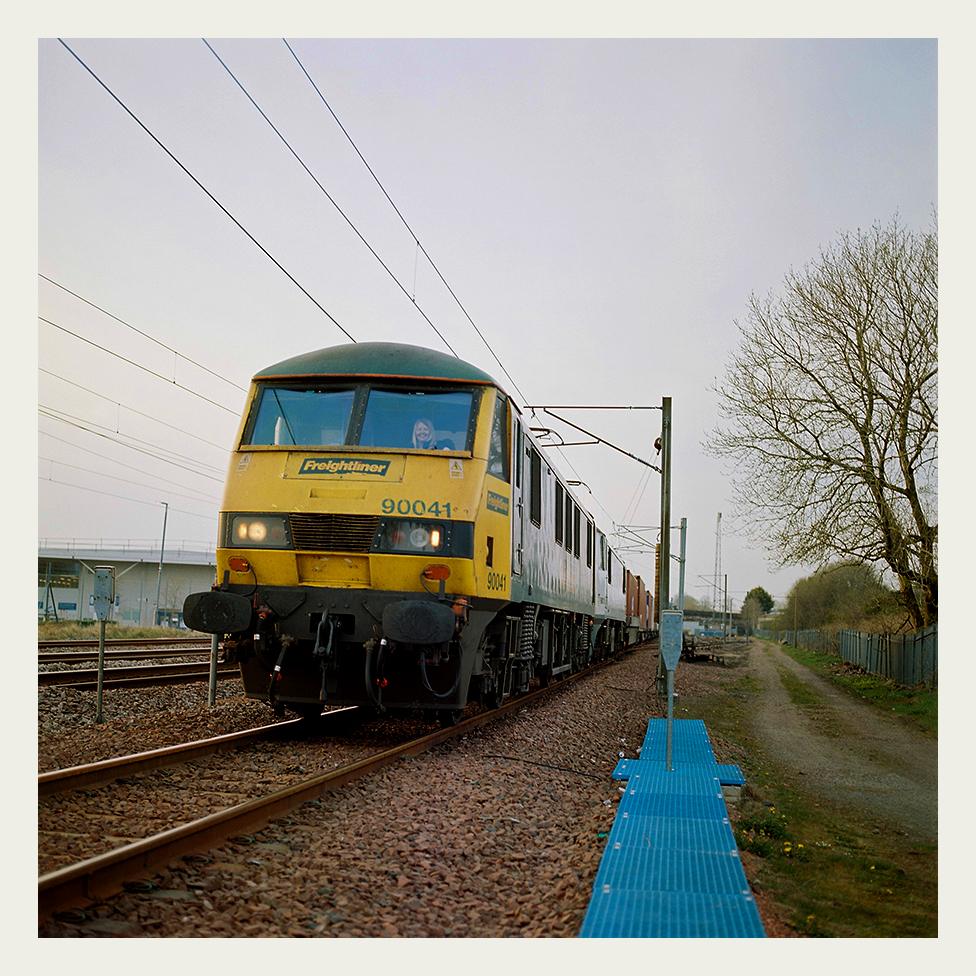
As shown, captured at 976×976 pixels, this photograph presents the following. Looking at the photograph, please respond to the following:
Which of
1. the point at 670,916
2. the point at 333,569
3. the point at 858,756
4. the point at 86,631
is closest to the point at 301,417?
the point at 333,569

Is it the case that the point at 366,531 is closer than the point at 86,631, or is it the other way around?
the point at 366,531

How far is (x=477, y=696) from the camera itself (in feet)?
36.1

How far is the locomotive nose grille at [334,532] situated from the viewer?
8.43 meters

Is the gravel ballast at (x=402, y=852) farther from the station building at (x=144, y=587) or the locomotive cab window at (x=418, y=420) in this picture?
the station building at (x=144, y=587)

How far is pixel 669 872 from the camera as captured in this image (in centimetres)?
519

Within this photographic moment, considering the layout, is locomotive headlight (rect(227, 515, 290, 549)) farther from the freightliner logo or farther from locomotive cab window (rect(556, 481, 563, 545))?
locomotive cab window (rect(556, 481, 563, 545))

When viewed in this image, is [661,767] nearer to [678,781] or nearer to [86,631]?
[678,781]

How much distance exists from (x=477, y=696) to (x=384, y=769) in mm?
3140

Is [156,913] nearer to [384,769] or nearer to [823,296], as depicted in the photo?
[384,769]

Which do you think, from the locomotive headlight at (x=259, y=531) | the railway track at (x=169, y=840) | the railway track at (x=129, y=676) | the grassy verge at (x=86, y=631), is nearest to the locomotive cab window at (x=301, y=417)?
the locomotive headlight at (x=259, y=531)

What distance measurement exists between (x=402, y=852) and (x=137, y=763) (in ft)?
8.33

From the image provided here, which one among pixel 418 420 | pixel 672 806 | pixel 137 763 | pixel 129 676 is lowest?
pixel 129 676
